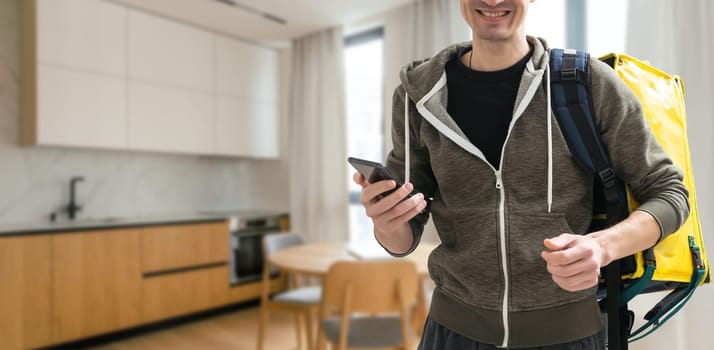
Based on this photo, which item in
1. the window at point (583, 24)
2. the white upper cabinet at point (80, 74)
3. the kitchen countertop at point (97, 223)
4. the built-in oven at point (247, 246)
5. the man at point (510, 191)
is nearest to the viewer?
the man at point (510, 191)

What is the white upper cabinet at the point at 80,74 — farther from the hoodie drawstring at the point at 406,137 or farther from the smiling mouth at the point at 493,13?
the smiling mouth at the point at 493,13

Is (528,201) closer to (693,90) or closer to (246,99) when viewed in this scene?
(693,90)

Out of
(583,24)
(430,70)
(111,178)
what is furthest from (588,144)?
(111,178)

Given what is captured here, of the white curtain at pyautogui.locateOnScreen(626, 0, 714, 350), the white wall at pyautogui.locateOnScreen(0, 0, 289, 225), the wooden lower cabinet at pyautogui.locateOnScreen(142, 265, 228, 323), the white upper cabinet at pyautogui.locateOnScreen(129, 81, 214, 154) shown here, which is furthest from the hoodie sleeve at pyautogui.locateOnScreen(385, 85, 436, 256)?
the white wall at pyautogui.locateOnScreen(0, 0, 289, 225)

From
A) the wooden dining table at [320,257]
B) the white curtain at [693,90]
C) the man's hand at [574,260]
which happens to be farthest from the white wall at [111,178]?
the man's hand at [574,260]

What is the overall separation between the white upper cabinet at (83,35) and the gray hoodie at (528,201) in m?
3.31

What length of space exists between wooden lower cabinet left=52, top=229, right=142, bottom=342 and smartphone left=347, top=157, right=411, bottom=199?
9.87 ft

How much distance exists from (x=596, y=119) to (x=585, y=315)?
33 centimetres

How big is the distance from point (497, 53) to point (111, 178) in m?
3.86

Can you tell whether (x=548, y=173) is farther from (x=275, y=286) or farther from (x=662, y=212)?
(x=275, y=286)

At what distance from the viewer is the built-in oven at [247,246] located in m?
4.07

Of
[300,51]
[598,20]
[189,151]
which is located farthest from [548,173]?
[300,51]

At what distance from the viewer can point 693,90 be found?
7.43 feet

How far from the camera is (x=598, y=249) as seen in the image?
630 mm
